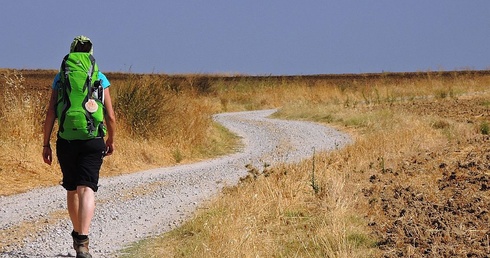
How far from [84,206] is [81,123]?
79 cm

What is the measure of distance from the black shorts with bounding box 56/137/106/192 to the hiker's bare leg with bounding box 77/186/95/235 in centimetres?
5

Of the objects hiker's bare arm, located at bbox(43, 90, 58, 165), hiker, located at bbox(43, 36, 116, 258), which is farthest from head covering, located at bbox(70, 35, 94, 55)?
hiker's bare arm, located at bbox(43, 90, 58, 165)

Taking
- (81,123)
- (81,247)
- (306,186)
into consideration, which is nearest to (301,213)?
(306,186)

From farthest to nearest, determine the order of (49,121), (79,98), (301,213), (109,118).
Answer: (301,213)
(109,118)
(49,121)
(79,98)

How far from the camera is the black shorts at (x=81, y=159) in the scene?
6.50m

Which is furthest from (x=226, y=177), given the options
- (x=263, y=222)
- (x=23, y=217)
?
(x=263, y=222)

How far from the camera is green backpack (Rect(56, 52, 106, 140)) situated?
20.7ft

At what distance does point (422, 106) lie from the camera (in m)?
28.5

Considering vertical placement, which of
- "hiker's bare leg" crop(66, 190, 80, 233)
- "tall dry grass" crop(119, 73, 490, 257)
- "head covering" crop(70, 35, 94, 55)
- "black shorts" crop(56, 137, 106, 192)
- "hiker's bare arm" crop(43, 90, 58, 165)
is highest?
"head covering" crop(70, 35, 94, 55)

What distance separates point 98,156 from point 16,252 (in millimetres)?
1852

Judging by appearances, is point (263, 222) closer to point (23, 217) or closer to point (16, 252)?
point (16, 252)

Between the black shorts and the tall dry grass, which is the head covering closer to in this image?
the black shorts

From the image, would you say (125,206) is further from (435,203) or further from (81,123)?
(435,203)

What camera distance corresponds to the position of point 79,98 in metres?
6.32
